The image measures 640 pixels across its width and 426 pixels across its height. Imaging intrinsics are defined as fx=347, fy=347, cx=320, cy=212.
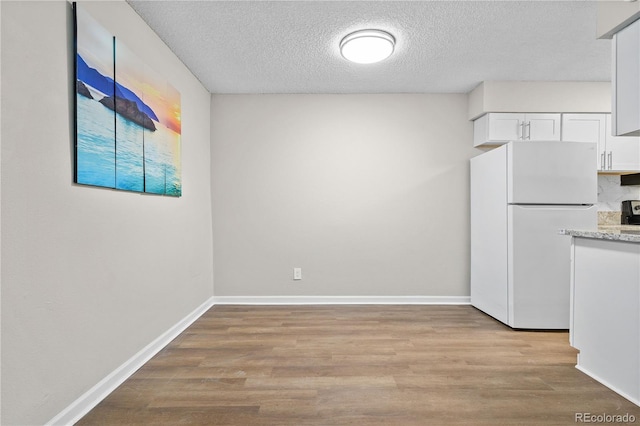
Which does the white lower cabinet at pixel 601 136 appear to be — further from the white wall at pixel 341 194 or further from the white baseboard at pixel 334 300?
the white baseboard at pixel 334 300

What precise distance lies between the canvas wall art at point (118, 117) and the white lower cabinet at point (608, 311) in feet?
9.39

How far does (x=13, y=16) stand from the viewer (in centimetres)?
137

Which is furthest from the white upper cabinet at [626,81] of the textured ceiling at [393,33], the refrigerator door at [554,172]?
the refrigerator door at [554,172]

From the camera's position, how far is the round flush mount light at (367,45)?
2.58 meters

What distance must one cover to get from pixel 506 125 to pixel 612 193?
1578 mm

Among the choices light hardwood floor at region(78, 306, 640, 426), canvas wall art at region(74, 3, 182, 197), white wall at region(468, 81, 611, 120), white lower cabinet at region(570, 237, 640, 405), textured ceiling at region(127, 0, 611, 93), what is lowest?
light hardwood floor at region(78, 306, 640, 426)

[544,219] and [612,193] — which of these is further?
[612,193]

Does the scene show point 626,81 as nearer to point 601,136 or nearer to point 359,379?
point 601,136

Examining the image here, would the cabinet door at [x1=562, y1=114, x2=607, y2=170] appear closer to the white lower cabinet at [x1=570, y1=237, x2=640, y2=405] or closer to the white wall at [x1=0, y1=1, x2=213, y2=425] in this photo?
the white lower cabinet at [x1=570, y1=237, x2=640, y2=405]

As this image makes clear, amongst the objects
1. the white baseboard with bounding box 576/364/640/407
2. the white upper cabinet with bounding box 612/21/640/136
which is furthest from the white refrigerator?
the white upper cabinet with bounding box 612/21/640/136

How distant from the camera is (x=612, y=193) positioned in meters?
3.95

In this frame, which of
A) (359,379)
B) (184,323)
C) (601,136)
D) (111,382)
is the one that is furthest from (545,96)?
(111,382)

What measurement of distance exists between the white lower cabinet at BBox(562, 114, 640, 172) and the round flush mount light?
2.26 metres

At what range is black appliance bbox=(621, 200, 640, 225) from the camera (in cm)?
379
